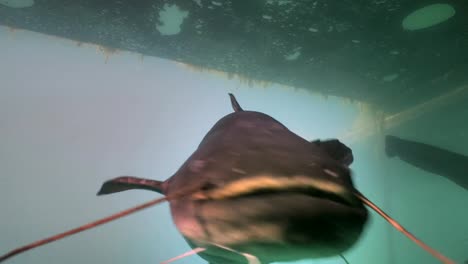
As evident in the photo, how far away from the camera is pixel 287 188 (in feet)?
3.79

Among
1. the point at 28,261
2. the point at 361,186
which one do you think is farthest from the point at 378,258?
the point at 28,261

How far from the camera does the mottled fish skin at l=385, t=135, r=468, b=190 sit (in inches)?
362

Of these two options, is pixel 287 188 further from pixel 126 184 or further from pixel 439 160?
pixel 439 160

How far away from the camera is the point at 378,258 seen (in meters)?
14.7

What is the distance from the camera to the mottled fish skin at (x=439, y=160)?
9203 mm

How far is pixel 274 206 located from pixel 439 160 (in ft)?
34.1

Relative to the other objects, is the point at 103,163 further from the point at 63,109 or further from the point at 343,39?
the point at 343,39

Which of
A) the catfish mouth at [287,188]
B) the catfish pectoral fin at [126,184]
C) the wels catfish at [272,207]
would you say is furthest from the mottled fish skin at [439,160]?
the catfish mouth at [287,188]

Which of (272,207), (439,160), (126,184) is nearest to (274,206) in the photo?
(272,207)

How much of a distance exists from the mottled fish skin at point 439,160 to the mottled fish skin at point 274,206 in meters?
9.83

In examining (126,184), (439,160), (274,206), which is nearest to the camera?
(274,206)

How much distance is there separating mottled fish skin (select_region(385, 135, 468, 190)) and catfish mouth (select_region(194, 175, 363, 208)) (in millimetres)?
9957

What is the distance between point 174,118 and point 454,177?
8.52m

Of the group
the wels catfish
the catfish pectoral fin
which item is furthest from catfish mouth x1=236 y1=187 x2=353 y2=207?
the catfish pectoral fin
